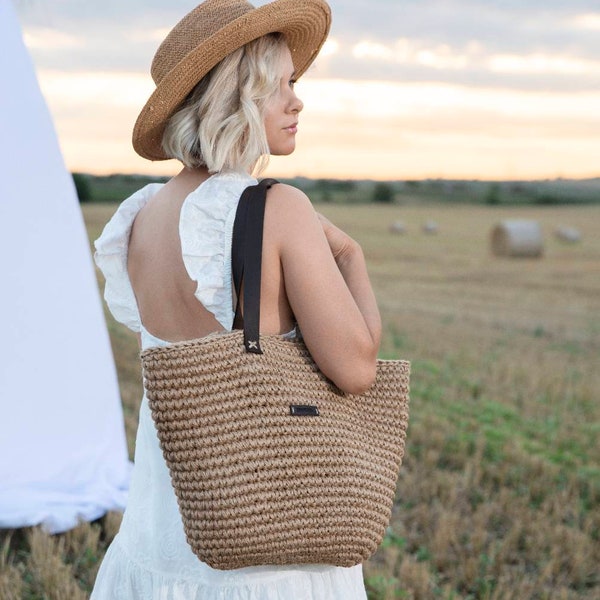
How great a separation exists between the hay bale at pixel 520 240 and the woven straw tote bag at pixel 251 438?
63.4 ft

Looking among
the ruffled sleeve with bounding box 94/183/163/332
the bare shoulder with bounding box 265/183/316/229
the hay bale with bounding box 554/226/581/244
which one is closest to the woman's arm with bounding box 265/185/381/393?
the bare shoulder with bounding box 265/183/316/229

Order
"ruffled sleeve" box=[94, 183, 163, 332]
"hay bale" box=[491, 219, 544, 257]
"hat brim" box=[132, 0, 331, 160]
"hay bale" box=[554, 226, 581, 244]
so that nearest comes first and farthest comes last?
"hat brim" box=[132, 0, 331, 160], "ruffled sleeve" box=[94, 183, 163, 332], "hay bale" box=[491, 219, 544, 257], "hay bale" box=[554, 226, 581, 244]

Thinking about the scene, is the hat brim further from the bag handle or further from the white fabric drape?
the white fabric drape

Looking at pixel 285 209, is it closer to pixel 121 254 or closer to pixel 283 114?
pixel 283 114

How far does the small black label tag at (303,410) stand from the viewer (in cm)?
163

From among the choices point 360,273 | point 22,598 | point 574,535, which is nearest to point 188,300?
point 360,273

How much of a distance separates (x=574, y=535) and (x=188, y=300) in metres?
3.21

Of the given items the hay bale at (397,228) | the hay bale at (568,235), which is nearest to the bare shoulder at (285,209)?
the hay bale at (568,235)

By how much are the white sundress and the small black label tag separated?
0.20m

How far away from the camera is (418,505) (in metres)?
4.79

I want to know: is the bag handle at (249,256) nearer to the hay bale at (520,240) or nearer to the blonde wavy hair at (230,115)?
the blonde wavy hair at (230,115)

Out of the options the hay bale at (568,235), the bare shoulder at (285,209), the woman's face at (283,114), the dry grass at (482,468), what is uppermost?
the woman's face at (283,114)

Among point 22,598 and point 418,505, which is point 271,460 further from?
point 418,505

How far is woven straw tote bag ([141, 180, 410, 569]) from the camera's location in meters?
1.59
